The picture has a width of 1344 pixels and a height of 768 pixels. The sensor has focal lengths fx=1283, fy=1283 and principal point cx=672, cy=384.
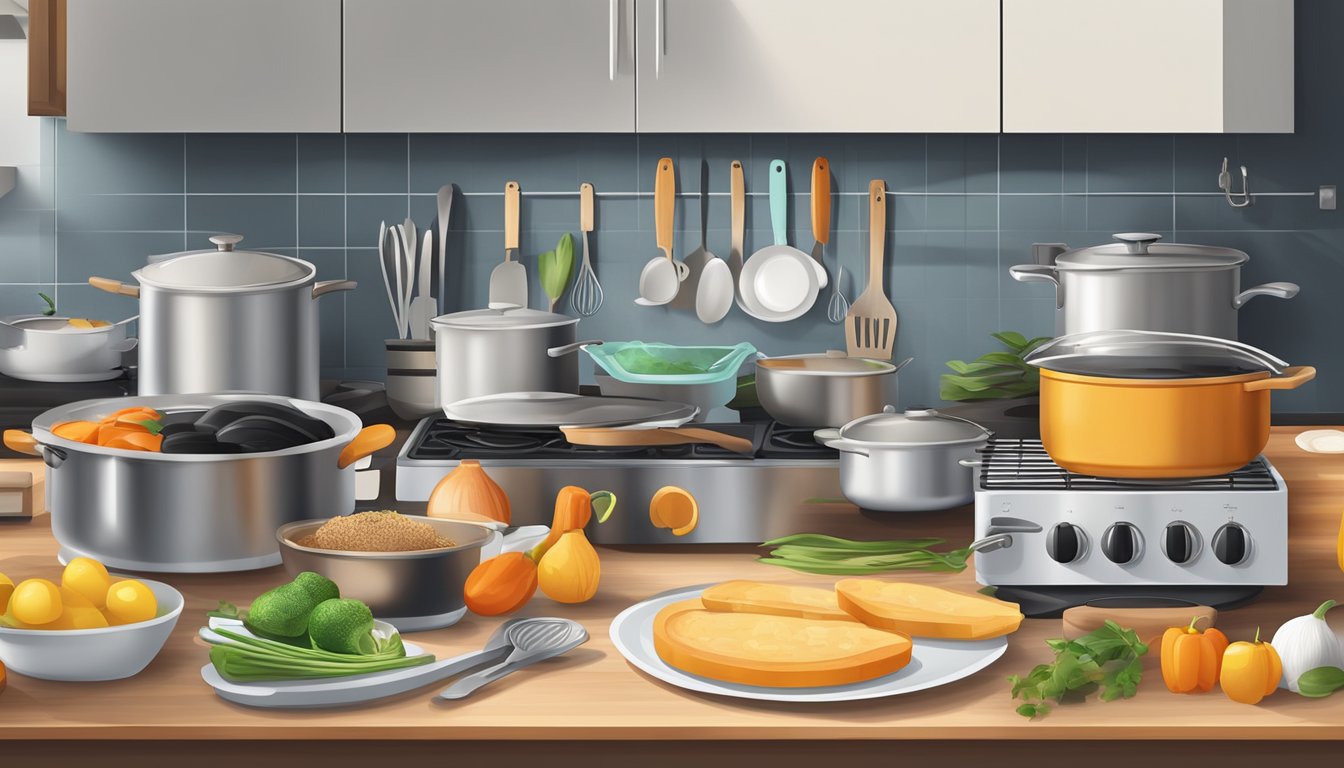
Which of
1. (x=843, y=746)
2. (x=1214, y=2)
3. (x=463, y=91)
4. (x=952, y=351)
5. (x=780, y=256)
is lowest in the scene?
(x=843, y=746)

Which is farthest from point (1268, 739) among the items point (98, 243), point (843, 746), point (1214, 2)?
point (98, 243)

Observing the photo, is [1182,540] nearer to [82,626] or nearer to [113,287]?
[82,626]

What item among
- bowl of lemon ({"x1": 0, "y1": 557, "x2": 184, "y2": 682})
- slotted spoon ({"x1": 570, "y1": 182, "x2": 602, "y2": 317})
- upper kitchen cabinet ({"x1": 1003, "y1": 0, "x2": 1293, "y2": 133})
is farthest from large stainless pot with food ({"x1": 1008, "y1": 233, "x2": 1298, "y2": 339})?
bowl of lemon ({"x1": 0, "y1": 557, "x2": 184, "y2": 682})

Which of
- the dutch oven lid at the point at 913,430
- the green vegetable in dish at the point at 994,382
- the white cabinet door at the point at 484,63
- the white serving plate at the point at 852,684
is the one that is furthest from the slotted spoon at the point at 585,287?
the white serving plate at the point at 852,684

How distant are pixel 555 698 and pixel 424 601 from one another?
0.20 m

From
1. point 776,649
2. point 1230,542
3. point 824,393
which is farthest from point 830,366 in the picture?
point 776,649

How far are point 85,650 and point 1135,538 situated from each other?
0.93 metres

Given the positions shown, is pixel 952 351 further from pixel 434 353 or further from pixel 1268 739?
pixel 1268 739

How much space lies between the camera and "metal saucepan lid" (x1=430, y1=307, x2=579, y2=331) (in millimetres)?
1862

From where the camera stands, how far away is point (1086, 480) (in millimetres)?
1263

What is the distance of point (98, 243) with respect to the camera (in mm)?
2686

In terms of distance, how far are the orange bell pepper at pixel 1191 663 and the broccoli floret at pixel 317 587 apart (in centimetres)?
70

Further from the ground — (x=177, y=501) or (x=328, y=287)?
(x=328, y=287)

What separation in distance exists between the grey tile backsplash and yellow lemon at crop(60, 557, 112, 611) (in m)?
1.65
